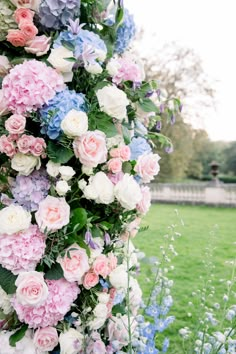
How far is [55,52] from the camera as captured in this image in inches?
59.9

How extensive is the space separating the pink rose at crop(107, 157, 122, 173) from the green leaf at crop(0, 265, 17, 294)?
50 cm

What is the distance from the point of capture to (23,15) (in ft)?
5.09

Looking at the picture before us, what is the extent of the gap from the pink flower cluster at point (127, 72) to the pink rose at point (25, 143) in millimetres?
443

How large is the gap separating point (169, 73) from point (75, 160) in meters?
20.1

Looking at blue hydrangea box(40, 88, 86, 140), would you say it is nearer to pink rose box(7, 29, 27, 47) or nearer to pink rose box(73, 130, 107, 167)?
pink rose box(73, 130, 107, 167)

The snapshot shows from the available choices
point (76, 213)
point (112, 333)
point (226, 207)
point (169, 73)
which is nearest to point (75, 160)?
point (76, 213)

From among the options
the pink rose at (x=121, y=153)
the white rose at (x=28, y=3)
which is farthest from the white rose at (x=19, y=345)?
the white rose at (x=28, y=3)

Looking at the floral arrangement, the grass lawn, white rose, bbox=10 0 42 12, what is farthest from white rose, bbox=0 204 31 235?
the grass lawn

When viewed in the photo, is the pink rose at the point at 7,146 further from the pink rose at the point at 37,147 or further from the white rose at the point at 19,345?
the white rose at the point at 19,345

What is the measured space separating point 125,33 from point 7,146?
69 centimetres

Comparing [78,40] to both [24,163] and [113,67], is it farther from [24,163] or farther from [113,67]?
[24,163]

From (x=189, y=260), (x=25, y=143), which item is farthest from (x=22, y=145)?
(x=189, y=260)

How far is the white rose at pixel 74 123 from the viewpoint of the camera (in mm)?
1420

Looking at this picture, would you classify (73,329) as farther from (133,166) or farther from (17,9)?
(17,9)
